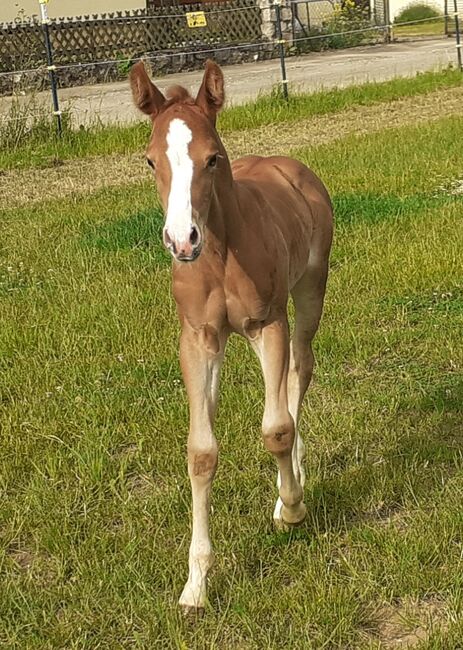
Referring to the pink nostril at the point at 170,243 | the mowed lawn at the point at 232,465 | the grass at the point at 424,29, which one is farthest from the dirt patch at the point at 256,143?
the grass at the point at 424,29

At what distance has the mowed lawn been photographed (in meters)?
3.29

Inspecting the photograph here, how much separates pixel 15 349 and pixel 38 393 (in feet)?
2.14

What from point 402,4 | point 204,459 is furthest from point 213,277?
point 402,4

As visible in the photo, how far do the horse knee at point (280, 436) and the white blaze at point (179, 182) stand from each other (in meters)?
0.93

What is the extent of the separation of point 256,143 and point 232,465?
8904 mm

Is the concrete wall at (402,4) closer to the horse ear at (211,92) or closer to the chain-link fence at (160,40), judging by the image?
the chain-link fence at (160,40)

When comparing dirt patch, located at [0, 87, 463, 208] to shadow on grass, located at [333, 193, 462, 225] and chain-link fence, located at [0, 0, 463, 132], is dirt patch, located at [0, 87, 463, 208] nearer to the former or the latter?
shadow on grass, located at [333, 193, 462, 225]

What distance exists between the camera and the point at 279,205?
3814mm

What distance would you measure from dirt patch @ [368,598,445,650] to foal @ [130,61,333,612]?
54 cm

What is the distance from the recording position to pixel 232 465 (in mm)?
4277

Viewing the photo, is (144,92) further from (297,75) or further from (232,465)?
(297,75)

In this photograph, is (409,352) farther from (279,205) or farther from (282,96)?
(282,96)

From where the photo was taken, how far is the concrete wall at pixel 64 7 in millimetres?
25703

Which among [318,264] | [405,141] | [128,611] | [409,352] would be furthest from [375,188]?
[128,611]
